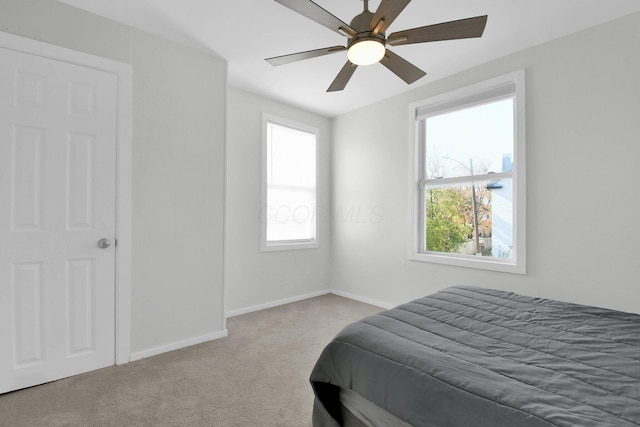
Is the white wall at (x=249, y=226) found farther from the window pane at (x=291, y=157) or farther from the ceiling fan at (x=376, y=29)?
the ceiling fan at (x=376, y=29)

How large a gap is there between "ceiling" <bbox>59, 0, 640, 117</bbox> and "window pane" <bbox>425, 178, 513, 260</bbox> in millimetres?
1225

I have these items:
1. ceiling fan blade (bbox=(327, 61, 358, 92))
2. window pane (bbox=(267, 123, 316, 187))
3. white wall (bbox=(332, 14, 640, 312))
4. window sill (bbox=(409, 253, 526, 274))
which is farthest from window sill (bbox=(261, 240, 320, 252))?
ceiling fan blade (bbox=(327, 61, 358, 92))

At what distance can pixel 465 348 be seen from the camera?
1295 mm

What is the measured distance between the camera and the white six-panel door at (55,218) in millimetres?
1997

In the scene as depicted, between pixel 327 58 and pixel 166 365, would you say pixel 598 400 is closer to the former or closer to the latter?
pixel 166 365

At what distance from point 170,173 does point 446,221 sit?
285 centimetres

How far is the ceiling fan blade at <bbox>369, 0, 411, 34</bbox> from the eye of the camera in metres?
1.45

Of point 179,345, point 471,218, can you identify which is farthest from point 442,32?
point 179,345

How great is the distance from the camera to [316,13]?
60.8 inches

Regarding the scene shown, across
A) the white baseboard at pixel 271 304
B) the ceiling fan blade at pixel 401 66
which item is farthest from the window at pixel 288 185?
the ceiling fan blade at pixel 401 66

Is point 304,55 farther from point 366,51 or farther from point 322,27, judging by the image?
point 322,27

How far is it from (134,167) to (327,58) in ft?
6.31

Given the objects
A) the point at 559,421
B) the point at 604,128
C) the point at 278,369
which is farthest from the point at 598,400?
the point at 604,128

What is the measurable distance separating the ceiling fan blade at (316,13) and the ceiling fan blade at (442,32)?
273 mm
